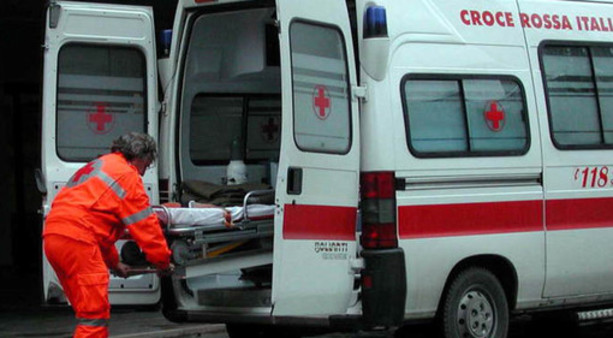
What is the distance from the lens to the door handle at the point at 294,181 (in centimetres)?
791

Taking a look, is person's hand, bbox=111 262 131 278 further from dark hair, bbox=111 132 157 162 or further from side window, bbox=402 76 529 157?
side window, bbox=402 76 529 157

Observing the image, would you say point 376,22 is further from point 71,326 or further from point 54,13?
point 71,326

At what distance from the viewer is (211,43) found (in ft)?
30.6

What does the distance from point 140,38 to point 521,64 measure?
2.76 metres

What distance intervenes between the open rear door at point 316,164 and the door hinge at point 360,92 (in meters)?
0.03

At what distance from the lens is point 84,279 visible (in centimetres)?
731

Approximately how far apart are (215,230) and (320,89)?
1136 millimetres

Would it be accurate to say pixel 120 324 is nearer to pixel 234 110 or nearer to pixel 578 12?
pixel 234 110

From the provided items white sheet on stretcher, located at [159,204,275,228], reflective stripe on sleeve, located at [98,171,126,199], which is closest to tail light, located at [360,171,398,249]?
white sheet on stretcher, located at [159,204,275,228]

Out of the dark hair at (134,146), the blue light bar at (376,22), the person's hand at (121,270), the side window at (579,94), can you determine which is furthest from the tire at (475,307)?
the dark hair at (134,146)

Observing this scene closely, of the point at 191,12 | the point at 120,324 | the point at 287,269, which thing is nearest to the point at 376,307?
the point at 287,269

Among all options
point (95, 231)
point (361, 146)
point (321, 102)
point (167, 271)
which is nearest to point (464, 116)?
point (361, 146)

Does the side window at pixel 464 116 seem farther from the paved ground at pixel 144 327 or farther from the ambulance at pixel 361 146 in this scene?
the paved ground at pixel 144 327

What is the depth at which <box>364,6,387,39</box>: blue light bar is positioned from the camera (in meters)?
8.30
